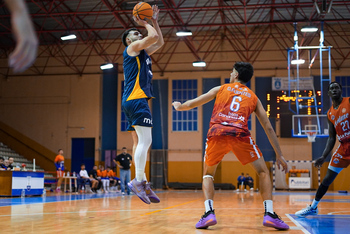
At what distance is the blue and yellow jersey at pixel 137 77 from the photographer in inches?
202

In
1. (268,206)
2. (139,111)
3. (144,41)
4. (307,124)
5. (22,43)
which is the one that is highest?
(307,124)

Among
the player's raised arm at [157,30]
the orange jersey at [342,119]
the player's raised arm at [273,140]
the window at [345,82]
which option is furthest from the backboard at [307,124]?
the player's raised arm at [273,140]

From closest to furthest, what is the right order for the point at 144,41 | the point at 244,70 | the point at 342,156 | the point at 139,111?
the point at 244,70 → the point at 144,41 → the point at 139,111 → the point at 342,156

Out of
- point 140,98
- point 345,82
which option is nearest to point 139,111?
point 140,98

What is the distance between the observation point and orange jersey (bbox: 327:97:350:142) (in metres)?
6.00

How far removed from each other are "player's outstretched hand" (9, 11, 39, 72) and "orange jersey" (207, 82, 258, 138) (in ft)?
10.3

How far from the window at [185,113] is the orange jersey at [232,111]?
76.3ft

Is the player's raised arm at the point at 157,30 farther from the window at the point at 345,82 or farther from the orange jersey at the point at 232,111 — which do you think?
the window at the point at 345,82

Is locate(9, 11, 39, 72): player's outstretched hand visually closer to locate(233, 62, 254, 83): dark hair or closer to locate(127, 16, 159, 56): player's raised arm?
locate(127, 16, 159, 56): player's raised arm

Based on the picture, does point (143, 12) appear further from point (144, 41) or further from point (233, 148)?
point (233, 148)

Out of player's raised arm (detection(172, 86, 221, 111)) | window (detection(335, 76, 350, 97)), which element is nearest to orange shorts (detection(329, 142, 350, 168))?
player's raised arm (detection(172, 86, 221, 111))

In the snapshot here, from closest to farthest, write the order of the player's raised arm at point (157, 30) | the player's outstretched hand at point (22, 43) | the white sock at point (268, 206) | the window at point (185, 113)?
the player's outstretched hand at point (22, 43) < the white sock at point (268, 206) < the player's raised arm at point (157, 30) < the window at point (185, 113)

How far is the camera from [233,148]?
4484 millimetres

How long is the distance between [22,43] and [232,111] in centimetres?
331
